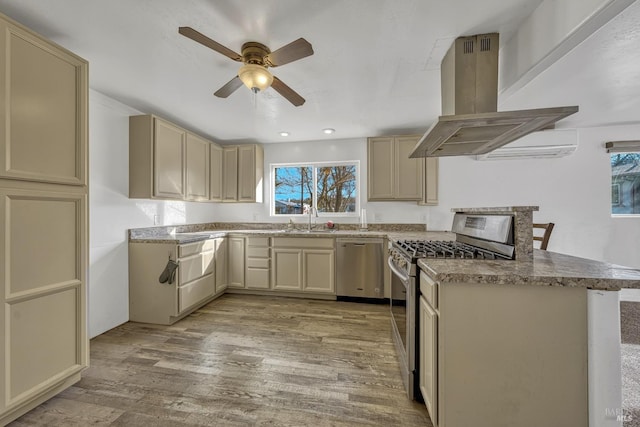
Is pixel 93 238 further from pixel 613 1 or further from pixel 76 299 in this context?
pixel 613 1

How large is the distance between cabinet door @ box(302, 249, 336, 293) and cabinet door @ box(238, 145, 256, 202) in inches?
51.8

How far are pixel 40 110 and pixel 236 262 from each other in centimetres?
250

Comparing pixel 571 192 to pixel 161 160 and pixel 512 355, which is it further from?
pixel 161 160

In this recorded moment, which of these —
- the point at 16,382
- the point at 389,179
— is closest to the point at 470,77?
the point at 389,179

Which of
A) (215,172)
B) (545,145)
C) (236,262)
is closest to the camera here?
(545,145)

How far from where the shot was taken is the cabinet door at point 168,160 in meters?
2.67

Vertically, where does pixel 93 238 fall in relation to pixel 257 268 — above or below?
above

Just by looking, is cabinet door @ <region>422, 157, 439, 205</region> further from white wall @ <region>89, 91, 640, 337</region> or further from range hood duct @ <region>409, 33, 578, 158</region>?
range hood duct @ <region>409, 33, 578, 158</region>

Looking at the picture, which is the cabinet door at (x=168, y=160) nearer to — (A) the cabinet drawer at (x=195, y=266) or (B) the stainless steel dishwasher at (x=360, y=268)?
(A) the cabinet drawer at (x=195, y=266)

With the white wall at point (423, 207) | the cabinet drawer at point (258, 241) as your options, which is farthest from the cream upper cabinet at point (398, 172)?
the cabinet drawer at point (258, 241)

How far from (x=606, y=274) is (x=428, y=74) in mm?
1772

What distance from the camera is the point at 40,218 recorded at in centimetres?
146

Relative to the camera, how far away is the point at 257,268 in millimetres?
3465

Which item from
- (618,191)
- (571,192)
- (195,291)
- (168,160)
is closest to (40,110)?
(168,160)
